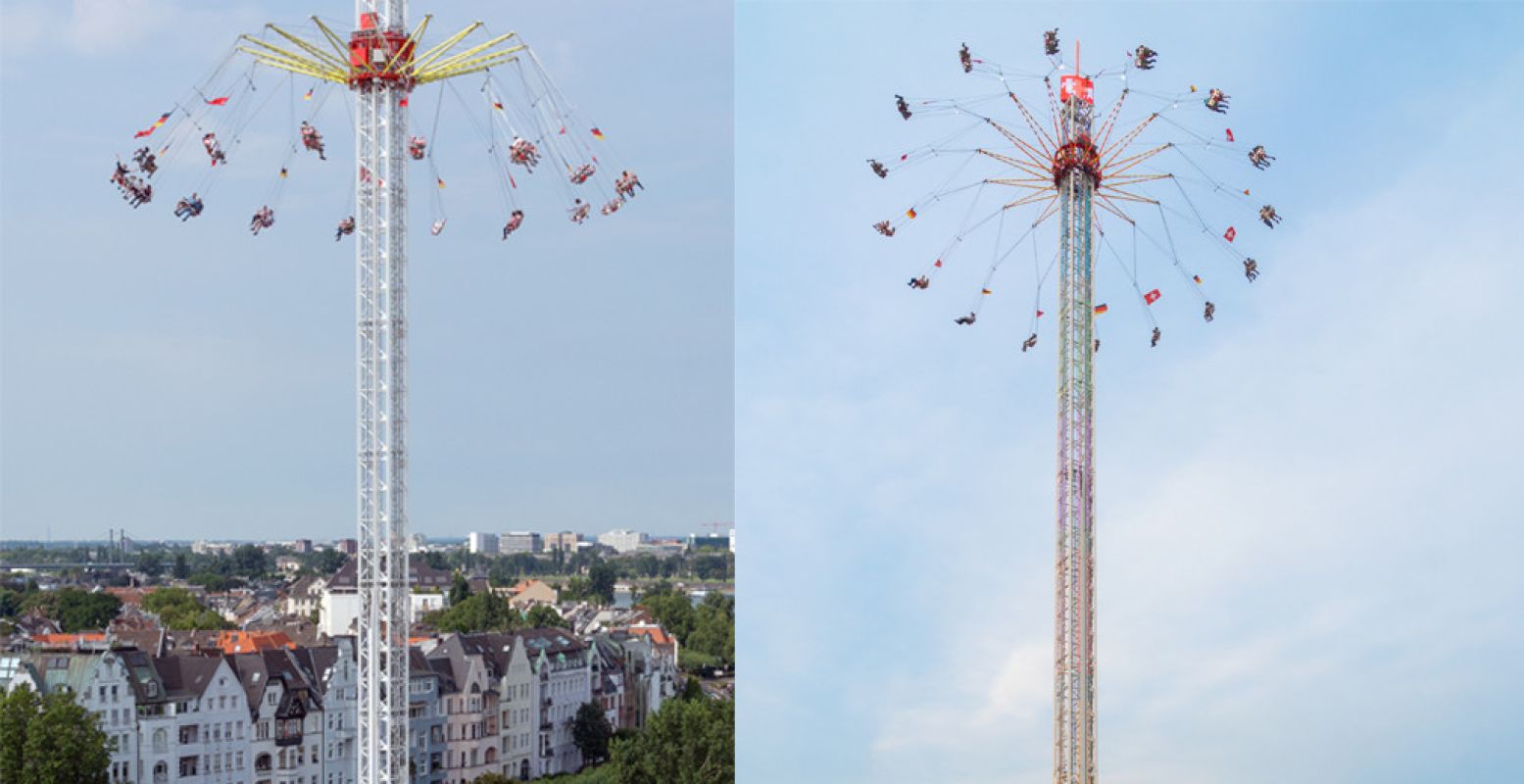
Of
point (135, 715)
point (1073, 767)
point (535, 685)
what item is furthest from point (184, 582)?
point (1073, 767)

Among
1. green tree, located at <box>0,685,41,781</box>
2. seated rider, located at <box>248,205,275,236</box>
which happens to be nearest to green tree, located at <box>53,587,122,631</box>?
green tree, located at <box>0,685,41,781</box>

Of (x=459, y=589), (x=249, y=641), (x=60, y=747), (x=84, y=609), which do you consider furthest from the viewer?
(x=459, y=589)

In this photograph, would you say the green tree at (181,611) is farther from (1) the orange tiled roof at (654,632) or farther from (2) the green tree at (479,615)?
(1) the orange tiled roof at (654,632)

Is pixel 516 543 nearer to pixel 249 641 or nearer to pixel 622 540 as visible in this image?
pixel 622 540

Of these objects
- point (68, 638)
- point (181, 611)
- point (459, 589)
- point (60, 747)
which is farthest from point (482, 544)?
point (60, 747)

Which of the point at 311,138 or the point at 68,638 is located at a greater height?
the point at 311,138

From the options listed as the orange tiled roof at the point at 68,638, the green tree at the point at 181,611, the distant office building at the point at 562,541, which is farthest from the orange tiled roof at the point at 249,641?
the distant office building at the point at 562,541
